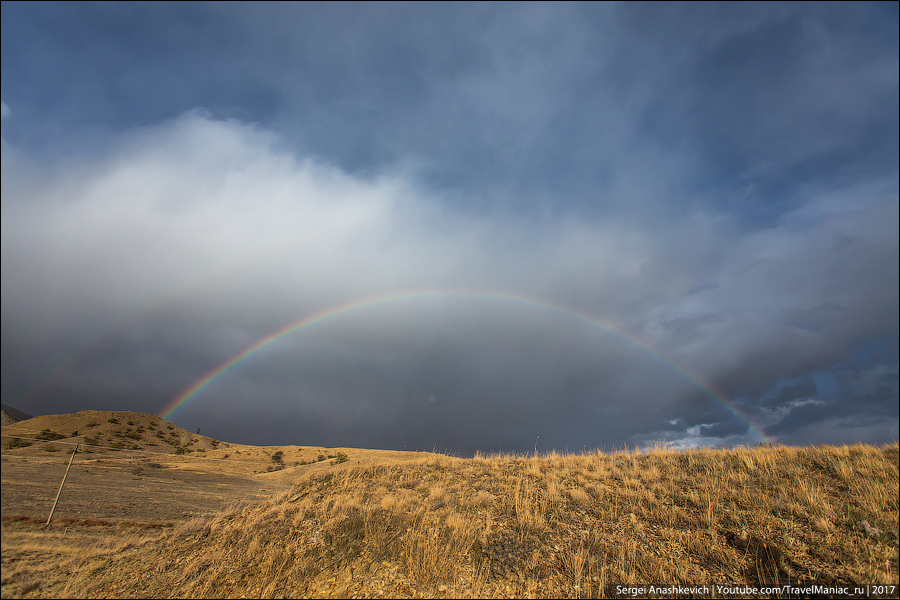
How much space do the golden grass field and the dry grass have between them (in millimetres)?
47

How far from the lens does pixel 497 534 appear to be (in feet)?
35.4

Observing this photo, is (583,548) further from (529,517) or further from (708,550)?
(708,550)

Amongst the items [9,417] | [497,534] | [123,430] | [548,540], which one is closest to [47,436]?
[9,417]

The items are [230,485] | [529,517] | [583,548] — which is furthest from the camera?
[230,485]

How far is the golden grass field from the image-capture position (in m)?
8.38

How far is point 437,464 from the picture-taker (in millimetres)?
20125

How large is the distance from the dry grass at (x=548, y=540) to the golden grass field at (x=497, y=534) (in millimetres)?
47

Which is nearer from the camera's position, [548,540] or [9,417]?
[548,540]

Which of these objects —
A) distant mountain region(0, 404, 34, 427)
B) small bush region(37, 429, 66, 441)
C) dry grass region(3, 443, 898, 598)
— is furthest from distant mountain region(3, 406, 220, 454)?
dry grass region(3, 443, 898, 598)

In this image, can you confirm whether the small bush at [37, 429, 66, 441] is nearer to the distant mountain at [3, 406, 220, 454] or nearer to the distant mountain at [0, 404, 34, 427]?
the distant mountain at [0, 404, 34, 427]

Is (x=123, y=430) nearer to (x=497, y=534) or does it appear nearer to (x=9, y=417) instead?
(x=9, y=417)

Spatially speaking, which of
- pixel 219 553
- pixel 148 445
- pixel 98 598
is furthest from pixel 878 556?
pixel 148 445

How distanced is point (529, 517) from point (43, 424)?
2515 inches

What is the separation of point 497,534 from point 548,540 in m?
1.40
